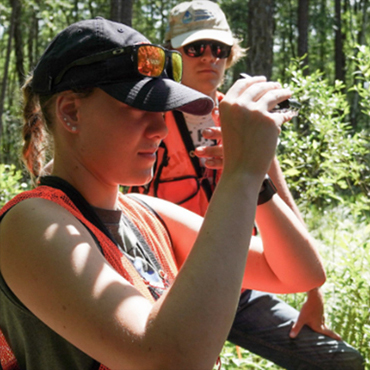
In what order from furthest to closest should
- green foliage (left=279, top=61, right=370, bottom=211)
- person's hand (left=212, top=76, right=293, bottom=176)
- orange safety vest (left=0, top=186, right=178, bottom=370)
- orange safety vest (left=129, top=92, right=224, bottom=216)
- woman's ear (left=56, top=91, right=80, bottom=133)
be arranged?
green foliage (left=279, top=61, right=370, bottom=211), orange safety vest (left=129, top=92, right=224, bottom=216), woman's ear (left=56, top=91, right=80, bottom=133), orange safety vest (left=0, top=186, right=178, bottom=370), person's hand (left=212, top=76, right=293, bottom=176)

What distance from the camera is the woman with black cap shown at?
3.91 ft

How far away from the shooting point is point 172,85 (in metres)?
1.65

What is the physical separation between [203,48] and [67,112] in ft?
7.34

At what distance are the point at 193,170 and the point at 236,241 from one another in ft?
6.62

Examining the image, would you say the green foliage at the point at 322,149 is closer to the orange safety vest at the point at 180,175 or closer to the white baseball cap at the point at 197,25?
the white baseball cap at the point at 197,25

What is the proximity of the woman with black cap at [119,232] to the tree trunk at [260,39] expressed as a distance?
6.13 m

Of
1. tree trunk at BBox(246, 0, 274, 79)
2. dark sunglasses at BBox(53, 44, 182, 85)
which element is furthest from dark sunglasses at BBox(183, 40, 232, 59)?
tree trunk at BBox(246, 0, 274, 79)

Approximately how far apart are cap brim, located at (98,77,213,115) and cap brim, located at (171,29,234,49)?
219cm

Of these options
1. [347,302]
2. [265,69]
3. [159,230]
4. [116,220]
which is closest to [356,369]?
[347,302]

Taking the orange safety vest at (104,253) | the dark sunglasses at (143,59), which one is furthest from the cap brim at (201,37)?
the orange safety vest at (104,253)

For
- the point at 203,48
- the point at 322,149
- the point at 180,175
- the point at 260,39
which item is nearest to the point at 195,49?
the point at 203,48

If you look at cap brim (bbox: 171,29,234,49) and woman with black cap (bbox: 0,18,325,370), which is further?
cap brim (bbox: 171,29,234,49)

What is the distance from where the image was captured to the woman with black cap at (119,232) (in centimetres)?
119

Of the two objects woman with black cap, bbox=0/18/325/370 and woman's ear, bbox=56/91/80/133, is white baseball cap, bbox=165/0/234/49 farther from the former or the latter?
woman's ear, bbox=56/91/80/133
